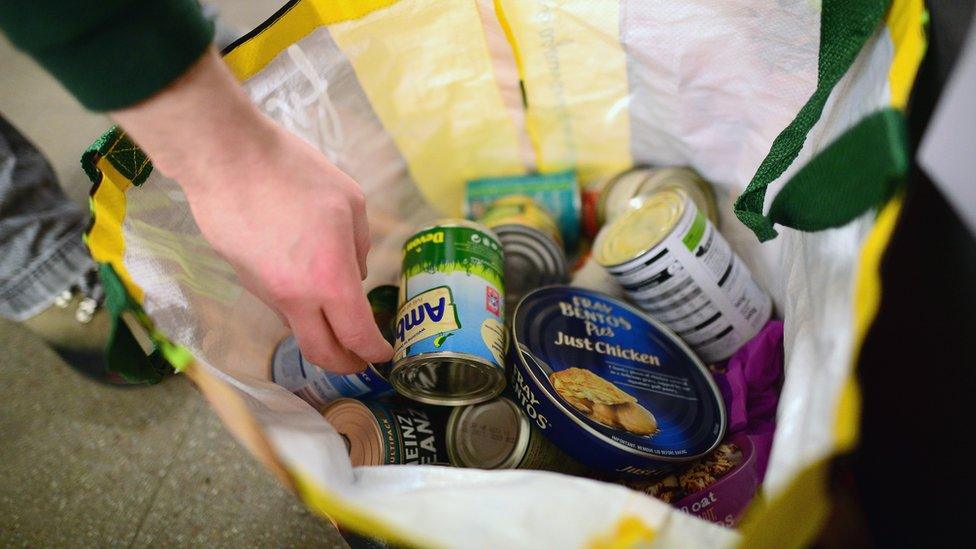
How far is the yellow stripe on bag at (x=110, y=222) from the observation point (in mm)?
508

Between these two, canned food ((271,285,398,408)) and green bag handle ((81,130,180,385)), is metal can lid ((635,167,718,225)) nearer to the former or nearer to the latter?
canned food ((271,285,398,408))

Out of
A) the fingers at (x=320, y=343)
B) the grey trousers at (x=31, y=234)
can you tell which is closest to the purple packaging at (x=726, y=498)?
the fingers at (x=320, y=343)

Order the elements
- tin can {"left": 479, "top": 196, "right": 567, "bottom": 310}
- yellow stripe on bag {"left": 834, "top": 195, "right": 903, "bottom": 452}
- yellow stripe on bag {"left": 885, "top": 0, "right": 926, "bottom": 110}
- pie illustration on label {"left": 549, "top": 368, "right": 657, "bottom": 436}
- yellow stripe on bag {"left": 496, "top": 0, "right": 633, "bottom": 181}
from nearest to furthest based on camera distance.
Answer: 1. yellow stripe on bag {"left": 834, "top": 195, "right": 903, "bottom": 452}
2. yellow stripe on bag {"left": 885, "top": 0, "right": 926, "bottom": 110}
3. pie illustration on label {"left": 549, "top": 368, "right": 657, "bottom": 436}
4. yellow stripe on bag {"left": 496, "top": 0, "right": 633, "bottom": 181}
5. tin can {"left": 479, "top": 196, "right": 567, "bottom": 310}

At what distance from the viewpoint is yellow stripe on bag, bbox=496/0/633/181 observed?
79cm

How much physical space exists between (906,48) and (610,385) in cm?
43

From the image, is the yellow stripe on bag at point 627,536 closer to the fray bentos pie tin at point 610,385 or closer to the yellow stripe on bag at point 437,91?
the fray bentos pie tin at point 610,385

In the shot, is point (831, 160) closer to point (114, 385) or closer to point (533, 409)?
point (533, 409)

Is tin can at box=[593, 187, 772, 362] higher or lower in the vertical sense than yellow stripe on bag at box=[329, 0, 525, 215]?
lower

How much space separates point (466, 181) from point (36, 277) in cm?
72

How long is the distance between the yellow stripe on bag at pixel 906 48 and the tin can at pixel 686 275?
10.8 inches

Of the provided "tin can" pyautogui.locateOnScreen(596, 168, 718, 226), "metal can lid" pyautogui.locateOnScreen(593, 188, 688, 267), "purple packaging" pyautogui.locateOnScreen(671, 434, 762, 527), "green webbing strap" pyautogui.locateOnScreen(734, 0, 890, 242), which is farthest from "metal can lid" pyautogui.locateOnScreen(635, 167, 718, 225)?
"purple packaging" pyautogui.locateOnScreen(671, 434, 762, 527)

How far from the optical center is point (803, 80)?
2.28 ft

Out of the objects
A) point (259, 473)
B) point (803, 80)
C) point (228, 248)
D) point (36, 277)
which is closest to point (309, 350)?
point (228, 248)

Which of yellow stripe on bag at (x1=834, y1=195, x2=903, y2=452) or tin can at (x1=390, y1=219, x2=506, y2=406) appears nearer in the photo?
yellow stripe on bag at (x1=834, y1=195, x2=903, y2=452)
